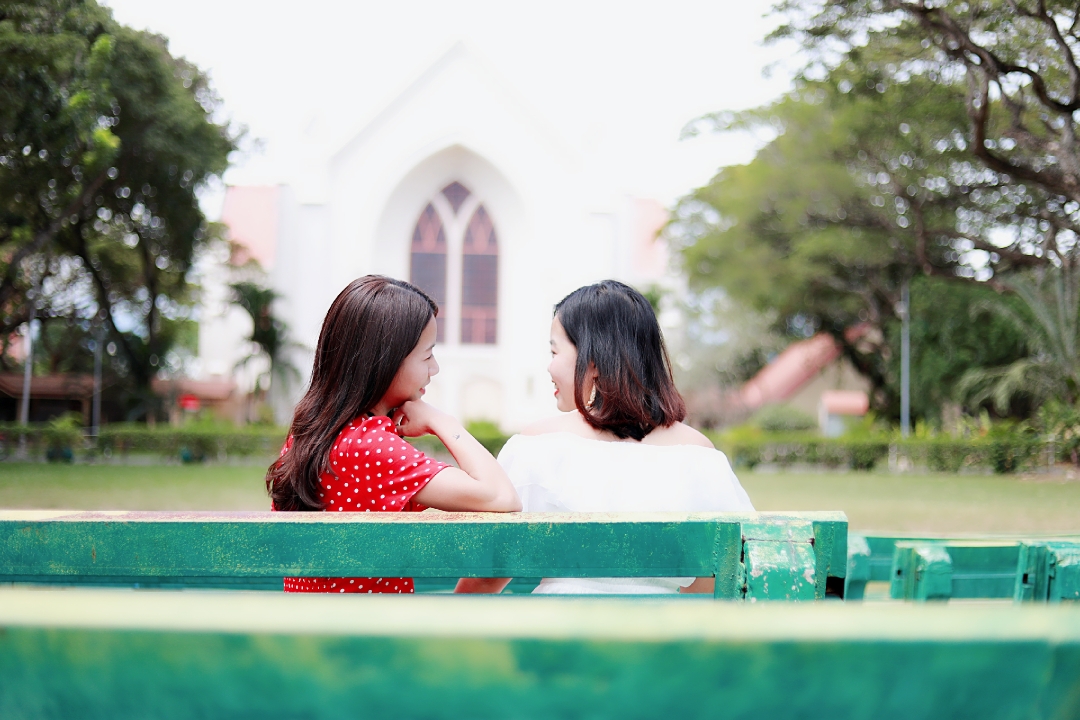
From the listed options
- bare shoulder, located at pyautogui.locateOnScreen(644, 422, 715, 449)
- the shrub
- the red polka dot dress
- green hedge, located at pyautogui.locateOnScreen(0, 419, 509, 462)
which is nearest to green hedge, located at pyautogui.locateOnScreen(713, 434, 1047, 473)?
the shrub

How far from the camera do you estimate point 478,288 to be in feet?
83.0

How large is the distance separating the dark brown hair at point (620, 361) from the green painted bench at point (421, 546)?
87 cm

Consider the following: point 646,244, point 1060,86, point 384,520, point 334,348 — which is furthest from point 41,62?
point 646,244

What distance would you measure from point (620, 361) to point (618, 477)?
10.7 inches

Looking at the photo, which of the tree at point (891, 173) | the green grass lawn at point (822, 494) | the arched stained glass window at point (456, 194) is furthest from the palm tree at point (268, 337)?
the tree at point (891, 173)

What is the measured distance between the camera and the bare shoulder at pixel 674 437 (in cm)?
194

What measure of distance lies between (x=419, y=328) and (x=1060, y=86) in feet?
45.2

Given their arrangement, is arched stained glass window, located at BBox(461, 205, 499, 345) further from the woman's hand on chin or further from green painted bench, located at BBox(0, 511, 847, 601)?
green painted bench, located at BBox(0, 511, 847, 601)

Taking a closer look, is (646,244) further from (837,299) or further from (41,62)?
(41,62)

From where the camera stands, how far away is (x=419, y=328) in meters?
1.78

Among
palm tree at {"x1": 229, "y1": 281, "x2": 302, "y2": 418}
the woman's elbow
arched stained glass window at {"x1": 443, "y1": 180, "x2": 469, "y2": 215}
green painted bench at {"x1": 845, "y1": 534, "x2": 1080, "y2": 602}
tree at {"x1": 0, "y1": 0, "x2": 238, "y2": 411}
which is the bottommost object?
green painted bench at {"x1": 845, "y1": 534, "x2": 1080, "y2": 602}

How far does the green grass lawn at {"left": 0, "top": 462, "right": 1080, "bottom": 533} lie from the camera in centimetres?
895

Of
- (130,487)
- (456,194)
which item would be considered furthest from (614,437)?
(456,194)

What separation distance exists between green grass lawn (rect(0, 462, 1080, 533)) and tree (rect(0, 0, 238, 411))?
4398 millimetres
